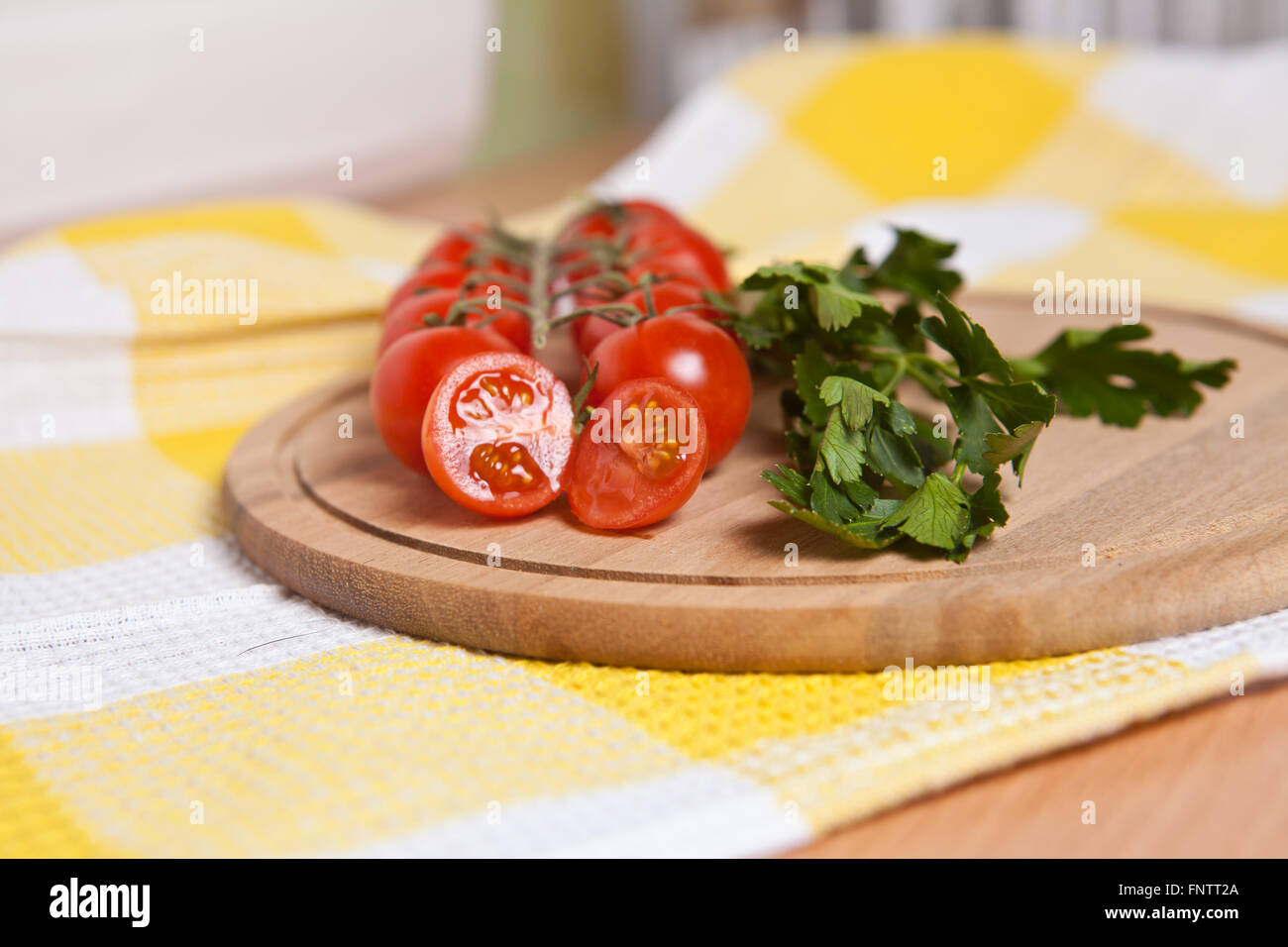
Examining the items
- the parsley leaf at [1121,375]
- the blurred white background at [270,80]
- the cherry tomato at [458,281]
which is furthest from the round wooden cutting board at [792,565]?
the blurred white background at [270,80]

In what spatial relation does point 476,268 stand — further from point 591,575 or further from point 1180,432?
point 1180,432

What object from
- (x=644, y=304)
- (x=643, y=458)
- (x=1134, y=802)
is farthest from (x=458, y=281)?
(x=1134, y=802)

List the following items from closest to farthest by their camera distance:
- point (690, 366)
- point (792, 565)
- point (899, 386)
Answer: point (792, 565) → point (690, 366) → point (899, 386)

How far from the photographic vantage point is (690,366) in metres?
0.84

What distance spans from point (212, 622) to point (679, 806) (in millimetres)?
346

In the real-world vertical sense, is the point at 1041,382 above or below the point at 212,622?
above

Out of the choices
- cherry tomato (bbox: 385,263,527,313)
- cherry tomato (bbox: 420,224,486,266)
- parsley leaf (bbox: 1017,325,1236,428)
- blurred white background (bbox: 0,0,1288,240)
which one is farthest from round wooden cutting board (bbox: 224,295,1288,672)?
blurred white background (bbox: 0,0,1288,240)

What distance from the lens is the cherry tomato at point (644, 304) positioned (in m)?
0.91

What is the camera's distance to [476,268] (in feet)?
3.51

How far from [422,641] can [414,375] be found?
182mm

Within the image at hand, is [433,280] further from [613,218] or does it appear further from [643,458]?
[643,458]

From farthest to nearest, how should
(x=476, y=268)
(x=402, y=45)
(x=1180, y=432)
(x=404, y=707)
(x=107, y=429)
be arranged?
1. (x=402, y=45)
2. (x=107, y=429)
3. (x=476, y=268)
4. (x=1180, y=432)
5. (x=404, y=707)
